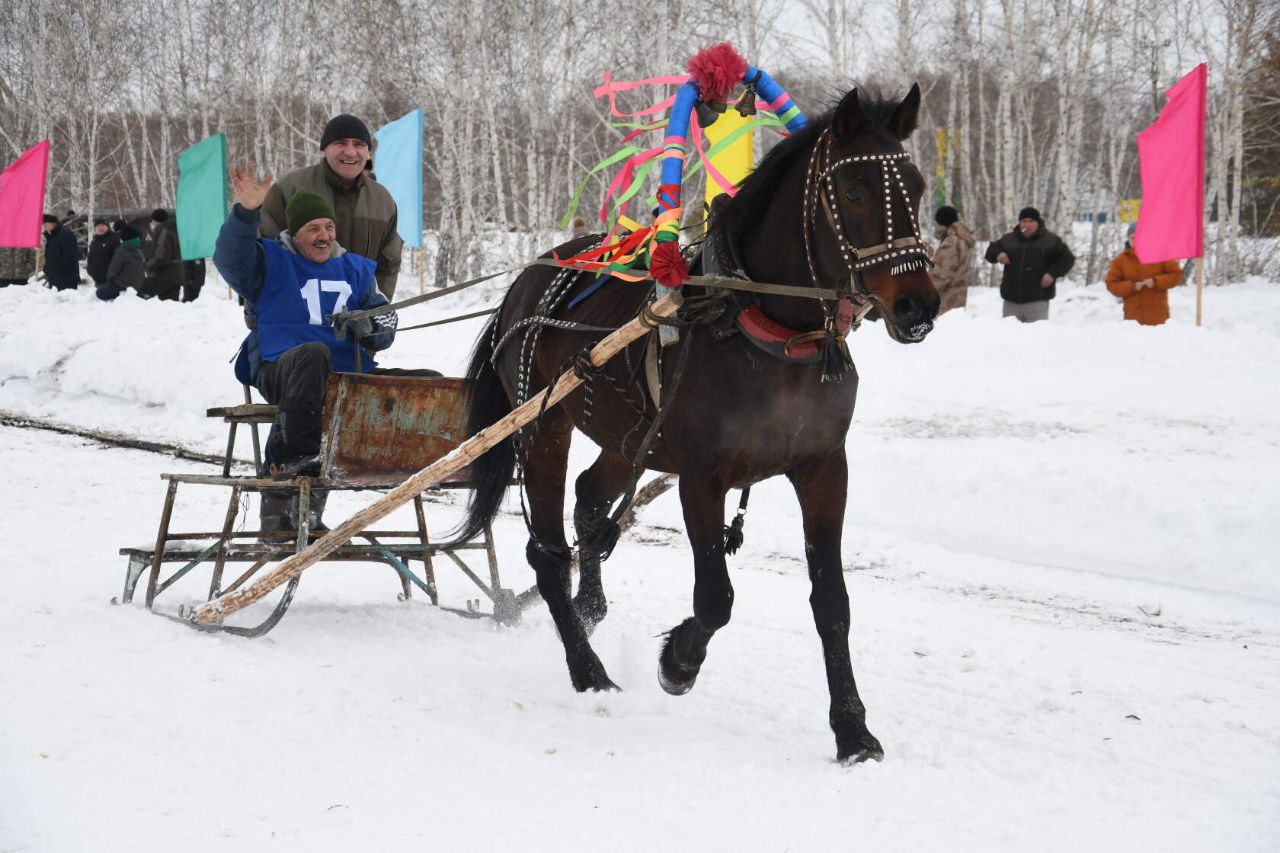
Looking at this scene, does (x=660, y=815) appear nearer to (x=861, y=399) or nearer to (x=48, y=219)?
(x=861, y=399)

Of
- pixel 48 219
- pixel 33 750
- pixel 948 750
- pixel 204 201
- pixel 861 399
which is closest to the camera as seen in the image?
pixel 33 750

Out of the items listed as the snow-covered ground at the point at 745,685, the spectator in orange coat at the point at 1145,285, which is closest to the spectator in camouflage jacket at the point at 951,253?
→ the spectator in orange coat at the point at 1145,285

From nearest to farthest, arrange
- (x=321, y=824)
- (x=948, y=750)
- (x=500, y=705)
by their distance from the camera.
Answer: (x=321, y=824), (x=948, y=750), (x=500, y=705)

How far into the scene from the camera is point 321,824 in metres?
3.21

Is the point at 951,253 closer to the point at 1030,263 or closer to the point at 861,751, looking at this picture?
the point at 1030,263

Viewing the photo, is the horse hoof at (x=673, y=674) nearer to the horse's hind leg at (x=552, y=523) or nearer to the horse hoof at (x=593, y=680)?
the horse hoof at (x=593, y=680)

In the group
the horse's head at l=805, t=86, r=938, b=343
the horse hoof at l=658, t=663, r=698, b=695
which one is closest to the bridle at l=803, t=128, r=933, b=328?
the horse's head at l=805, t=86, r=938, b=343

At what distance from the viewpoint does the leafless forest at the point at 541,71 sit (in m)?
21.1

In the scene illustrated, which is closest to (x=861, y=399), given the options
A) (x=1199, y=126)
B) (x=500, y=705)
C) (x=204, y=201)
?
(x=1199, y=126)

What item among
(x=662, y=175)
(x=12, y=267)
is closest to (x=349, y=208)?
(x=662, y=175)

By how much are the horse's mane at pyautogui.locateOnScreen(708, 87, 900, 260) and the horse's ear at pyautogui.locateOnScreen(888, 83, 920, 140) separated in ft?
0.27

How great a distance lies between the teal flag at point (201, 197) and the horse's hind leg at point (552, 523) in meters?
13.0

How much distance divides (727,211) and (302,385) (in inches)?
93.0

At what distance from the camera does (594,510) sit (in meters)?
5.48
